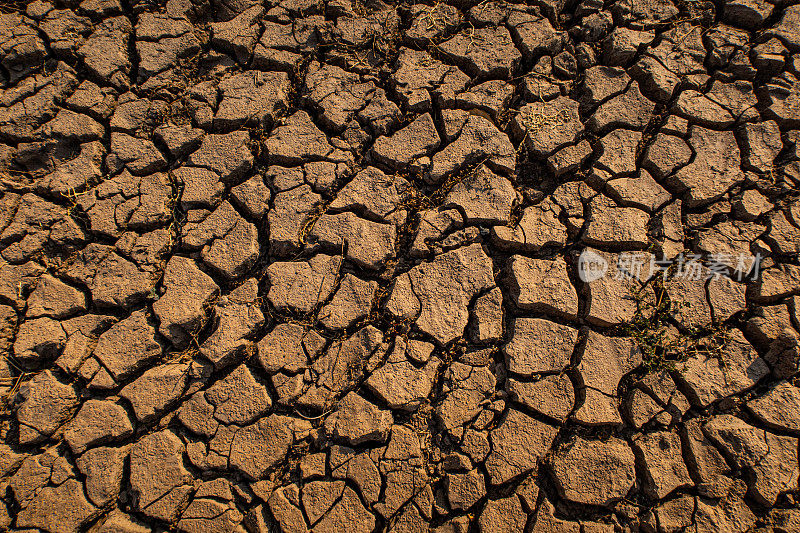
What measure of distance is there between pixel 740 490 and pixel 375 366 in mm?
1610

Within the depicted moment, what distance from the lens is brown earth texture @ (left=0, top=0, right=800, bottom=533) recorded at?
1.79 m

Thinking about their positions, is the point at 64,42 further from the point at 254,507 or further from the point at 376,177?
the point at 254,507

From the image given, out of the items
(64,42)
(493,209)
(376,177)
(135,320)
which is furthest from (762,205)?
(64,42)

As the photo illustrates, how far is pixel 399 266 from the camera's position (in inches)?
84.1

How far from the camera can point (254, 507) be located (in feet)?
5.75
